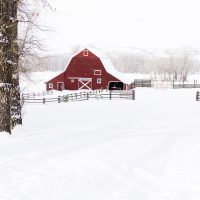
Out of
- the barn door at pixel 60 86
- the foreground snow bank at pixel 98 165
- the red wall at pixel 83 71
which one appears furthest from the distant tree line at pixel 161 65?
the foreground snow bank at pixel 98 165

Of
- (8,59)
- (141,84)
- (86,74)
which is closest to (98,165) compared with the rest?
(8,59)

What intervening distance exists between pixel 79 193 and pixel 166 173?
2.36 m

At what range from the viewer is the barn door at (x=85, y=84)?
5066 cm

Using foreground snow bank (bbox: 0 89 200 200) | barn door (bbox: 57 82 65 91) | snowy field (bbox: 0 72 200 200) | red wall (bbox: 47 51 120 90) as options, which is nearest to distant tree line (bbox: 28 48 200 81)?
red wall (bbox: 47 51 120 90)

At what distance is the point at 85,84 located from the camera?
5084cm

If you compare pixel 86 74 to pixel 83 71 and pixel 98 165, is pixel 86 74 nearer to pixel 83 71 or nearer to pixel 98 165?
pixel 83 71

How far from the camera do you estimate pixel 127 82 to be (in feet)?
159

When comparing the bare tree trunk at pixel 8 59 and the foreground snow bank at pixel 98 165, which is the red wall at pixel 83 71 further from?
the bare tree trunk at pixel 8 59

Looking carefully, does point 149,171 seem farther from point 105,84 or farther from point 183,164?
point 105,84

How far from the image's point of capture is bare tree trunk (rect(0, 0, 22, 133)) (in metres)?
10.1

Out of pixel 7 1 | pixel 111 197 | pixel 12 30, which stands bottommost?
pixel 111 197

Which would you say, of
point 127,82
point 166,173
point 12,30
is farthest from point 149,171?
point 127,82

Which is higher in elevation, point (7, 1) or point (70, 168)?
point (7, 1)

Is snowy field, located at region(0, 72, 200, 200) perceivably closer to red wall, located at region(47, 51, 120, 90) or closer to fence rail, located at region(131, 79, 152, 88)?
red wall, located at region(47, 51, 120, 90)
